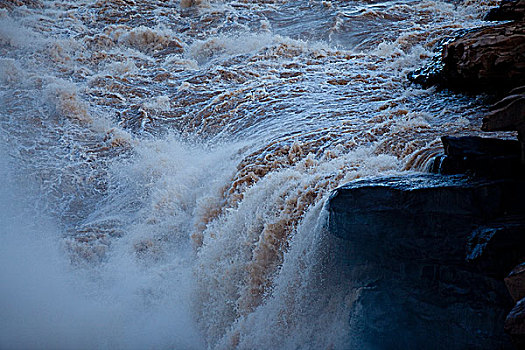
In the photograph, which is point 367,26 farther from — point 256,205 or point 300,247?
point 300,247

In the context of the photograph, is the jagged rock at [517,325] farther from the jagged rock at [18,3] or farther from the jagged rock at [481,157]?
the jagged rock at [18,3]

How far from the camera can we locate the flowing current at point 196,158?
423 cm

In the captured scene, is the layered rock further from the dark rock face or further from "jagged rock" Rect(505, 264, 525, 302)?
"jagged rock" Rect(505, 264, 525, 302)

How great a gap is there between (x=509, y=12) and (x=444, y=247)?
628cm

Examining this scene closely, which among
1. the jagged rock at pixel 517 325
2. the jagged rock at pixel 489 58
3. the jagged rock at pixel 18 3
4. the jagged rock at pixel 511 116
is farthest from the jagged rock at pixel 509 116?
the jagged rock at pixel 18 3

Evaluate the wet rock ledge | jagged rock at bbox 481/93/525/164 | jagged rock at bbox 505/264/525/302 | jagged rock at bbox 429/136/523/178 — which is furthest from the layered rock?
jagged rock at bbox 505/264/525/302

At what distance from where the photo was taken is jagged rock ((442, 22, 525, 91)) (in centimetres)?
530

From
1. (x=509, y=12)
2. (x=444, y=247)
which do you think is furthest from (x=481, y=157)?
(x=509, y=12)

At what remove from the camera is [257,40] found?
33.2 ft

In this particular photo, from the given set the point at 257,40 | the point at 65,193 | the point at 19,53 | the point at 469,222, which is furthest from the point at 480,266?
the point at 19,53

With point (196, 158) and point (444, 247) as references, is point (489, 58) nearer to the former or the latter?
point (444, 247)

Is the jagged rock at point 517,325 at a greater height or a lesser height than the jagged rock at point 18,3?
lesser

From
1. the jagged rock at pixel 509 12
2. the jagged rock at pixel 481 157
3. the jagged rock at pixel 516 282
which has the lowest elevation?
the jagged rock at pixel 516 282

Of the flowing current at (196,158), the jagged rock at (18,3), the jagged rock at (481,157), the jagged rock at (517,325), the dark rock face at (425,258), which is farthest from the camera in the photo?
the jagged rock at (18,3)
